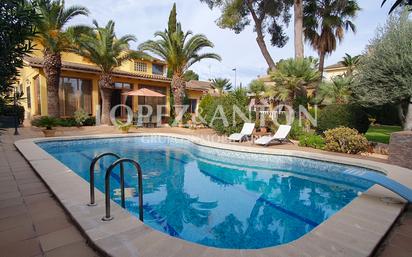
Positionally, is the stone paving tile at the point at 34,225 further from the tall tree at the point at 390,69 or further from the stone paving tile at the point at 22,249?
the tall tree at the point at 390,69

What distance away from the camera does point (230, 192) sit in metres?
7.00

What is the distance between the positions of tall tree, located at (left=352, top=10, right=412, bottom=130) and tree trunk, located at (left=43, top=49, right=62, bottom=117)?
57.7 ft

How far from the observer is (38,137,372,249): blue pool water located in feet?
16.0

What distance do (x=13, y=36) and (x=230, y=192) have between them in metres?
5.86

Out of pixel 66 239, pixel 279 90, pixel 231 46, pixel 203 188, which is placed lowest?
pixel 203 188

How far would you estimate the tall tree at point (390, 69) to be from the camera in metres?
9.24

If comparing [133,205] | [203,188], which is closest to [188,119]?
[203,188]

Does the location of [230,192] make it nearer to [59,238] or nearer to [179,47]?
[59,238]

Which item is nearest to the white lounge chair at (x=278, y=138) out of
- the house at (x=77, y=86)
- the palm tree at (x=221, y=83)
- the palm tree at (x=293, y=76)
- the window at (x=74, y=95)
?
the palm tree at (x=293, y=76)

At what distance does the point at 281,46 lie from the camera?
22.4 meters

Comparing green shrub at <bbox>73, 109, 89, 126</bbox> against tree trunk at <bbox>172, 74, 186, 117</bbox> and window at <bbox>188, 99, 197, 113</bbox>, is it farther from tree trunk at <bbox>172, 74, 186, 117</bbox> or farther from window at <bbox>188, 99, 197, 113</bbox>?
window at <bbox>188, 99, 197, 113</bbox>

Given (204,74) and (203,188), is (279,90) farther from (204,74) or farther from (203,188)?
(204,74)

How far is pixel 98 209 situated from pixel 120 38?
645 inches

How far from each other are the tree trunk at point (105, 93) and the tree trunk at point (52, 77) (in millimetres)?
2774
